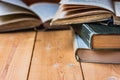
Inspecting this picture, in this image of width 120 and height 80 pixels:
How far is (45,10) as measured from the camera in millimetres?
937

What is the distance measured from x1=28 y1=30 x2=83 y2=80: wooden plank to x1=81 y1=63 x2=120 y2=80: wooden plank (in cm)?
2

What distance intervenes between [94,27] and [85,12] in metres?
0.06

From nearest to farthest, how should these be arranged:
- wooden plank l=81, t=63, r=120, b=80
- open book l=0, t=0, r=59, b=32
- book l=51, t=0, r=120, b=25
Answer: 1. wooden plank l=81, t=63, r=120, b=80
2. book l=51, t=0, r=120, b=25
3. open book l=0, t=0, r=59, b=32

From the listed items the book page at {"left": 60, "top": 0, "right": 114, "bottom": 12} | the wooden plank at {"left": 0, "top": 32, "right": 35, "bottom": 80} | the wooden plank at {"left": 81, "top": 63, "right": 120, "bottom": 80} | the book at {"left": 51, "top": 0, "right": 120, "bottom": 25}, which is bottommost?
the wooden plank at {"left": 0, "top": 32, "right": 35, "bottom": 80}

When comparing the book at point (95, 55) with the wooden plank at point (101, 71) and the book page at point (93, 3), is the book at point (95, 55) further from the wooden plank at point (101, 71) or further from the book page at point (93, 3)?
the book page at point (93, 3)

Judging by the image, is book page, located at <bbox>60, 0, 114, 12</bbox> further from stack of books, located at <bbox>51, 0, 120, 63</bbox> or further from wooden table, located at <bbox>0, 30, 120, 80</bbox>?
wooden table, located at <bbox>0, 30, 120, 80</bbox>

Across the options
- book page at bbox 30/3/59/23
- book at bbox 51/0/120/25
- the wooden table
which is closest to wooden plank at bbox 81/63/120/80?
the wooden table

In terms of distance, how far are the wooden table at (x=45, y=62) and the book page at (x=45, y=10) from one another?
8 centimetres

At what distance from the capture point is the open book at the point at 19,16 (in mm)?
872

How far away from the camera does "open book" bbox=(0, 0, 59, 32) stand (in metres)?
0.87

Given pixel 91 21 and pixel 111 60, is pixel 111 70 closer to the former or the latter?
pixel 111 60

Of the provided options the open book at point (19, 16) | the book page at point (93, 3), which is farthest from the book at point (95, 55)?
the open book at point (19, 16)

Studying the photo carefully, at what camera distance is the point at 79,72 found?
0.58 m

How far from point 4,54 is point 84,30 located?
0.79 feet
